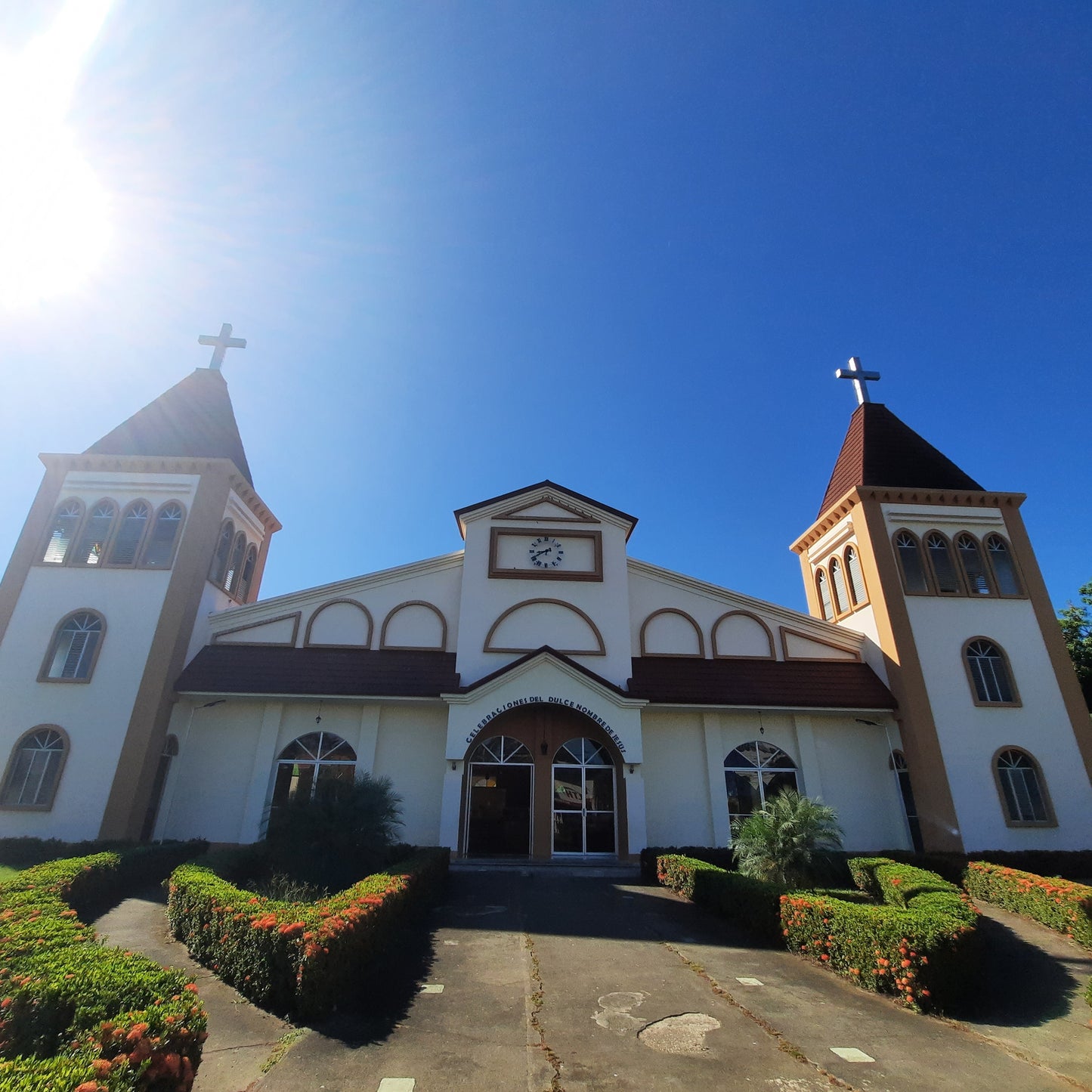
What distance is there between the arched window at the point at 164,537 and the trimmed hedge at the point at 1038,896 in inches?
828

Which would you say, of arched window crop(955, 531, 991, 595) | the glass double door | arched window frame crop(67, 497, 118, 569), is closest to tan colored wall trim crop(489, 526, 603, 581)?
the glass double door

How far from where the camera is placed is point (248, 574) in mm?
21203

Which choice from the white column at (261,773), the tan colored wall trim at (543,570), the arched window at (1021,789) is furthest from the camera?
the tan colored wall trim at (543,570)

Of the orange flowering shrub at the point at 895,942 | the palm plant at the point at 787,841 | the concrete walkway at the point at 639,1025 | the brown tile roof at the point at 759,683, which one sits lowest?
the concrete walkway at the point at 639,1025

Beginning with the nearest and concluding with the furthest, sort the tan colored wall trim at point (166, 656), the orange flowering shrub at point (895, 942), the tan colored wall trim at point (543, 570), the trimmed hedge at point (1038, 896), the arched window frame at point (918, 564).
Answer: the orange flowering shrub at point (895, 942) < the trimmed hedge at point (1038, 896) < the tan colored wall trim at point (166, 656) < the arched window frame at point (918, 564) < the tan colored wall trim at point (543, 570)

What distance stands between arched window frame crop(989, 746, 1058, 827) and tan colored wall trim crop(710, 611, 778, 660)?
591 centimetres

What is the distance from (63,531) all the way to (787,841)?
67.9 ft

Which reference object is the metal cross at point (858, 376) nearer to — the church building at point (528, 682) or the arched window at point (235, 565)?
the church building at point (528, 682)

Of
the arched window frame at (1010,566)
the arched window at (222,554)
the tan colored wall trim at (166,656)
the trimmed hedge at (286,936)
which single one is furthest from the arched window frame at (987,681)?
the arched window at (222,554)

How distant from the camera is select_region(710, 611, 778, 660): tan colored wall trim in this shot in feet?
60.2

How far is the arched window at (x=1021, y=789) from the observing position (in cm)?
1552

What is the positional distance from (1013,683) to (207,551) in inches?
904

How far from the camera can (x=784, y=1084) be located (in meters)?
4.75

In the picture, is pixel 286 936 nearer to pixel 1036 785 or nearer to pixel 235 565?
pixel 235 565
